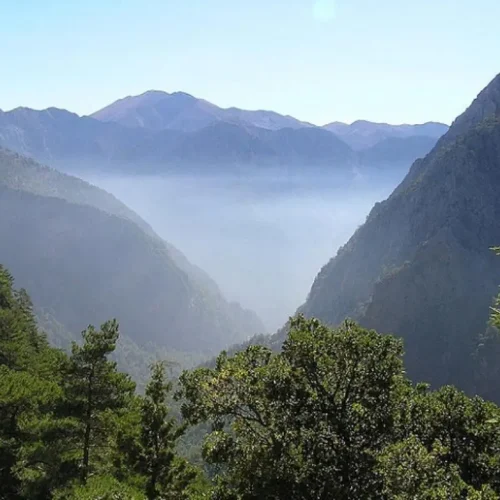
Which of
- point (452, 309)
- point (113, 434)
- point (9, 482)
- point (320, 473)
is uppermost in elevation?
point (320, 473)

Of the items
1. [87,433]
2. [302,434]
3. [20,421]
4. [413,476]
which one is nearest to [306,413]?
[302,434]

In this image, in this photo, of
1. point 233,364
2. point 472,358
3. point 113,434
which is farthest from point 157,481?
point 472,358

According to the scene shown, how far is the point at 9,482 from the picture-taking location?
24656 millimetres

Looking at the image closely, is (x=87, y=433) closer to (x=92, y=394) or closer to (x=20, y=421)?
(x=92, y=394)

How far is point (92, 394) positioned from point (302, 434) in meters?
15.7

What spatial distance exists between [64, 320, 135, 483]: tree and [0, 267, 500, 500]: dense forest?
2.14 meters

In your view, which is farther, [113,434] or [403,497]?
[113,434]

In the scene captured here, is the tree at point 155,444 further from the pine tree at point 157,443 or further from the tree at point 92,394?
the tree at point 92,394

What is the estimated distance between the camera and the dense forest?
14.9 metres

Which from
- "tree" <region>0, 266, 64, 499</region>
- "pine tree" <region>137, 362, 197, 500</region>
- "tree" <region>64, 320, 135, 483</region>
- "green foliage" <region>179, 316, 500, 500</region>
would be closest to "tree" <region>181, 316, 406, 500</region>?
"green foliage" <region>179, 316, 500, 500</region>

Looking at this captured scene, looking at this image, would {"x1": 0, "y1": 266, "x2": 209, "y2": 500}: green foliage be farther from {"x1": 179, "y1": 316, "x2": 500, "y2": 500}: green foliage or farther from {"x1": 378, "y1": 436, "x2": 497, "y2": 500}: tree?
{"x1": 378, "y1": 436, "x2": 497, "y2": 500}: tree

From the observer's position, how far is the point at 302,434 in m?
15.4

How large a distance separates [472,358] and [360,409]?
185817 mm

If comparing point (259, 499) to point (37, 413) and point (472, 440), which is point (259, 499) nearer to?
point (472, 440)
